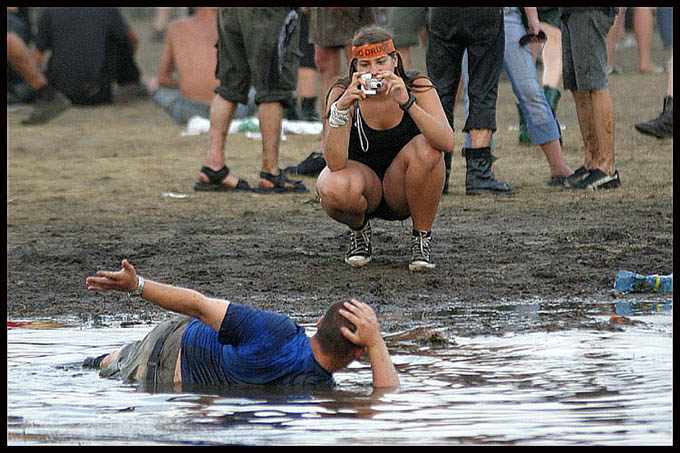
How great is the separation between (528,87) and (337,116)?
2922 mm

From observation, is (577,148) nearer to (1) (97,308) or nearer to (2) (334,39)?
(2) (334,39)

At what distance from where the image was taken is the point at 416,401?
13.9 ft

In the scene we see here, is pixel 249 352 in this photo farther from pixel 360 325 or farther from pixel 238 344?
pixel 360 325

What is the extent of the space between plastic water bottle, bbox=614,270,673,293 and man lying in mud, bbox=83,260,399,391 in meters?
1.88

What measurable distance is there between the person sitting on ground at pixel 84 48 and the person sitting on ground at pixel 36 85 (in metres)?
0.47

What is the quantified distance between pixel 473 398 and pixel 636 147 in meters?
6.24

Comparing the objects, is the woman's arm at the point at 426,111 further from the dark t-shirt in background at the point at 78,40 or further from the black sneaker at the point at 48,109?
the dark t-shirt in background at the point at 78,40

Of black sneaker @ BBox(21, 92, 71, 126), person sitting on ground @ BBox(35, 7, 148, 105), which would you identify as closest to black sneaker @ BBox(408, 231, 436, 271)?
black sneaker @ BBox(21, 92, 71, 126)

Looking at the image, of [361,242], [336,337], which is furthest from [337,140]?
[336,337]

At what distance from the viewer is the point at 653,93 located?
12.9m

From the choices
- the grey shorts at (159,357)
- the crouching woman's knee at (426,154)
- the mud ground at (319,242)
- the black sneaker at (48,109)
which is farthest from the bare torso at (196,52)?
the grey shorts at (159,357)

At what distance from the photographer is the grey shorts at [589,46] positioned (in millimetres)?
8047

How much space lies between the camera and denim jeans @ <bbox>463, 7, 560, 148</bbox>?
8453 mm
